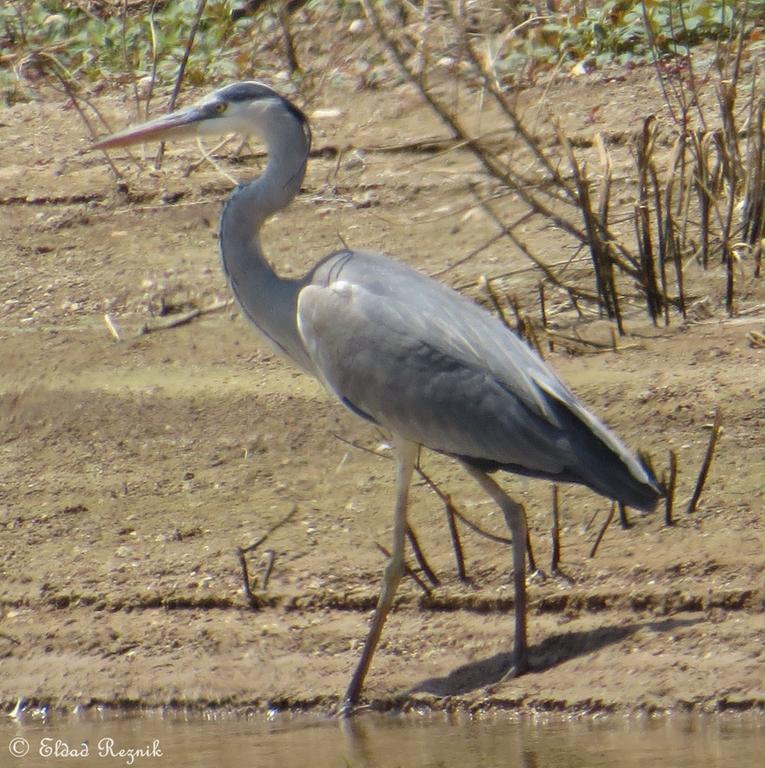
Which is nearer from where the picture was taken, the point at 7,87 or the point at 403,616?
the point at 403,616

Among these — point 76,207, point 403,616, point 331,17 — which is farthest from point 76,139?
point 403,616

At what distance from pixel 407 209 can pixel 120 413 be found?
203cm

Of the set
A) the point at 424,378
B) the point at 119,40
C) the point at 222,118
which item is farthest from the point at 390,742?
the point at 119,40

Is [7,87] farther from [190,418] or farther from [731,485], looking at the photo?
[731,485]

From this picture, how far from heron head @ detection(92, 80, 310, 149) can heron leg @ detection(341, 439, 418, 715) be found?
1359 mm

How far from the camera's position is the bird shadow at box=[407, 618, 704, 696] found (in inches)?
195

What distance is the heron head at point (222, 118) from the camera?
581 cm

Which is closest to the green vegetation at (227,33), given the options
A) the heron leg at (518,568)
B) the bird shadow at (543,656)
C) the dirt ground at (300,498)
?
the dirt ground at (300,498)

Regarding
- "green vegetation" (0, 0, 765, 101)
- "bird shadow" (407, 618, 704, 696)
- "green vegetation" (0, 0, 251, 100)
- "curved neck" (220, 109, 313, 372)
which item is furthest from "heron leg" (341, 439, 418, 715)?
"green vegetation" (0, 0, 251, 100)

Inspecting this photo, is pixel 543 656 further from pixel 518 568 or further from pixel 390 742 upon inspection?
pixel 390 742

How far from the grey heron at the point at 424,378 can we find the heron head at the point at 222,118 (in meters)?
0.27

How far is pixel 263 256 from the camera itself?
18.5ft

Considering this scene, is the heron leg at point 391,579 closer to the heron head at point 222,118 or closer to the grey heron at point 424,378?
the grey heron at point 424,378

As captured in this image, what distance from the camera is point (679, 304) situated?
22.4 feet
